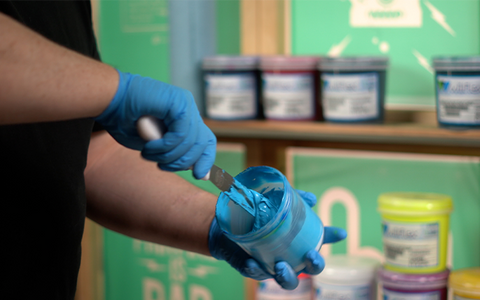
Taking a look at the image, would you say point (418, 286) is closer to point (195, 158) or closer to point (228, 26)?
point (195, 158)

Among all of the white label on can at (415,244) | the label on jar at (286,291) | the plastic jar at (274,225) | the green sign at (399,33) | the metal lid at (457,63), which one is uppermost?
the green sign at (399,33)

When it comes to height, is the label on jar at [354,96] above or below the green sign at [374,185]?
above

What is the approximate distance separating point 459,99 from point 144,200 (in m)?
0.62

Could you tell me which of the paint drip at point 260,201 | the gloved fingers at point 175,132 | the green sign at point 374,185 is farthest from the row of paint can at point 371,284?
the gloved fingers at point 175,132

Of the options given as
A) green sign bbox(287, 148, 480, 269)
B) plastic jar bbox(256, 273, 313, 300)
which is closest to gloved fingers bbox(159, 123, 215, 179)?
plastic jar bbox(256, 273, 313, 300)

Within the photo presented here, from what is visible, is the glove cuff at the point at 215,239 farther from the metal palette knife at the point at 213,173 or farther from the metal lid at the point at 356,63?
the metal lid at the point at 356,63

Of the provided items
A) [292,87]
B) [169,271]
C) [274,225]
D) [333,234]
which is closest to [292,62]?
[292,87]

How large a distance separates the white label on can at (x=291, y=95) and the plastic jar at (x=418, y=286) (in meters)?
0.40

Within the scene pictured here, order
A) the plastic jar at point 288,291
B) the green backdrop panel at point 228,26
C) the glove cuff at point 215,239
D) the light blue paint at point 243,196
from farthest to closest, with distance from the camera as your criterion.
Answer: the green backdrop panel at point 228,26 → the plastic jar at point 288,291 → the glove cuff at point 215,239 → the light blue paint at point 243,196

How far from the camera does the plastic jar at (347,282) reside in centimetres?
109

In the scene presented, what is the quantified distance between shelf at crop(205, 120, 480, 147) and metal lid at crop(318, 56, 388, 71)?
12cm

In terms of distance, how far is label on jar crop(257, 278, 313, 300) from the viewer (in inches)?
46.0

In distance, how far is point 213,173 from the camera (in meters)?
0.56

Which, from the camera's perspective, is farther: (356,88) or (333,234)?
(356,88)
